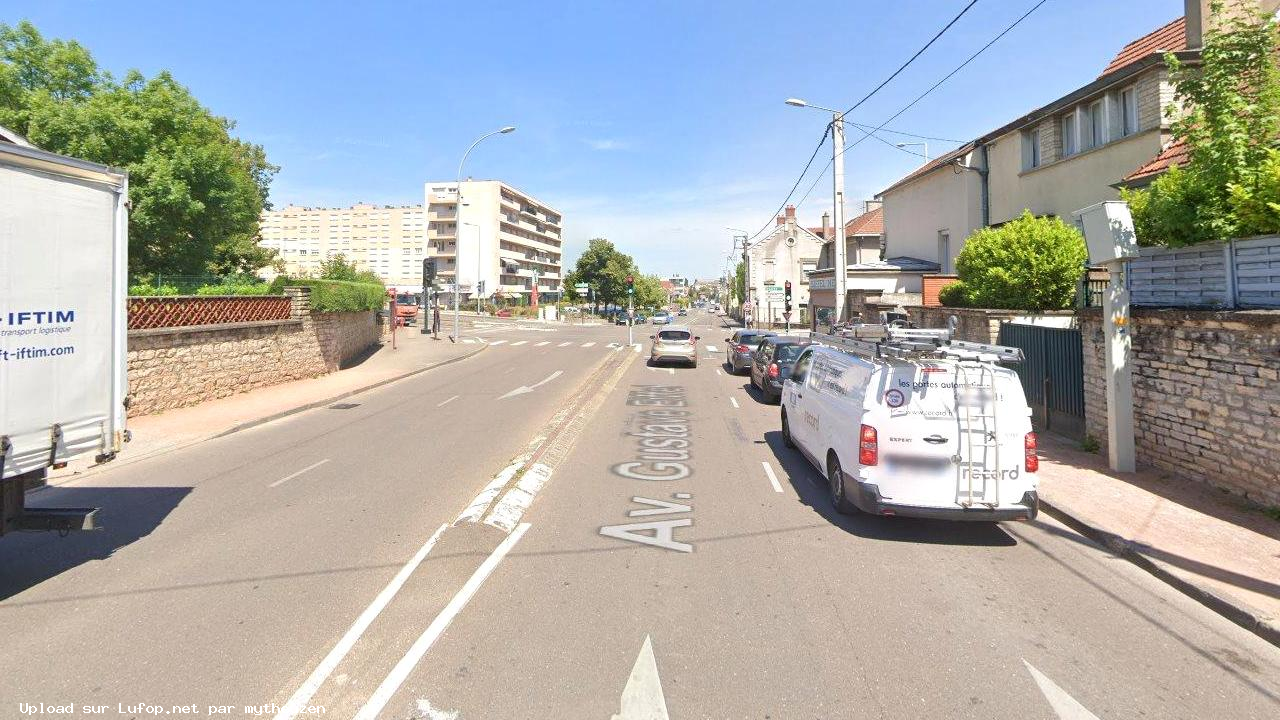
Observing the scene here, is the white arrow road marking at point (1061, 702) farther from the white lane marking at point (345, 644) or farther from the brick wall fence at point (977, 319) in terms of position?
the brick wall fence at point (977, 319)

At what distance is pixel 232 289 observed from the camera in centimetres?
1806

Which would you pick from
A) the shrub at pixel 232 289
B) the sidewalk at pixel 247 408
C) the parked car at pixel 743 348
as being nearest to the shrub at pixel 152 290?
the shrub at pixel 232 289

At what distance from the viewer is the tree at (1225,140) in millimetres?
7703

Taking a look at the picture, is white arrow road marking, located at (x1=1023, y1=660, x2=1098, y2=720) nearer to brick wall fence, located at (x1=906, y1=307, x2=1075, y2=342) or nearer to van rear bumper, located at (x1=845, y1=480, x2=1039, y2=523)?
van rear bumper, located at (x1=845, y1=480, x2=1039, y2=523)

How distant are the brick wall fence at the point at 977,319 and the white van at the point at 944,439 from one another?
7985 millimetres

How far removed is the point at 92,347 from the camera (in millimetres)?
5578

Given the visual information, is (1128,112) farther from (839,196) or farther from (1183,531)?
(1183,531)

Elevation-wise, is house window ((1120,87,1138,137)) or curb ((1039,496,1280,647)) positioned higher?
house window ((1120,87,1138,137))

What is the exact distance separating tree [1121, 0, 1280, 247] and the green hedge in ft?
68.1

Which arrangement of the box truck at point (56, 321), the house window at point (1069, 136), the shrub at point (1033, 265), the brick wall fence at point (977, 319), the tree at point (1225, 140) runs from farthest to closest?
1. the house window at point (1069, 136)
2. the shrub at point (1033, 265)
3. the brick wall fence at point (977, 319)
4. the tree at point (1225, 140)
5. the box truck at point (56, 321)

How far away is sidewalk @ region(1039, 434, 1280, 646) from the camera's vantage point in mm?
5168

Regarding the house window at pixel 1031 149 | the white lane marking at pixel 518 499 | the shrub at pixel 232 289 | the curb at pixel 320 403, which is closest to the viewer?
the white lane marking at pixel 518 499

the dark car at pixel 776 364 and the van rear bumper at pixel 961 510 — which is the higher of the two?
the dark car at pixel 776 364

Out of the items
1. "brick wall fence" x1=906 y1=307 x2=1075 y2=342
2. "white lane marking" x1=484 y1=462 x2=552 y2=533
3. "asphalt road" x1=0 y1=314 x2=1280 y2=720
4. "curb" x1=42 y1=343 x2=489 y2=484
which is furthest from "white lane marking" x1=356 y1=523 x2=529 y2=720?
"brick wall fence" x1=906 y1=307 x2=1075 y2=342
